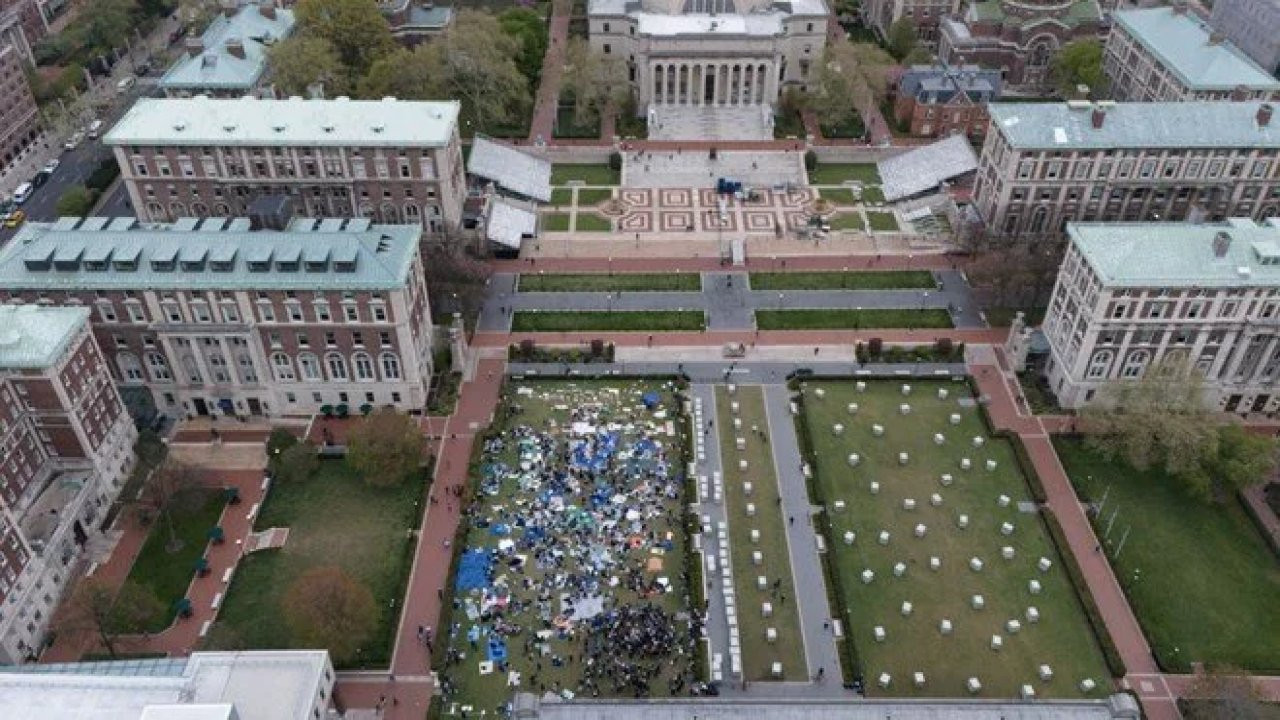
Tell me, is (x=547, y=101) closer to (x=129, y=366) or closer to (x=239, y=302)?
(x=239, y=302)

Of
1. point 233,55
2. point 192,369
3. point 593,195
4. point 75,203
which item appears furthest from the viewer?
point 593,195

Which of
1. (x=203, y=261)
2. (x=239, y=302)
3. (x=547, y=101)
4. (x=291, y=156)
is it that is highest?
(x=203, y=261)

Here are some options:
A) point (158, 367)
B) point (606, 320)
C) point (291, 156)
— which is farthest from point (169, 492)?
point (606, 320)

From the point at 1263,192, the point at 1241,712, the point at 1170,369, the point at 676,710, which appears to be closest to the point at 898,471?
the point at 1170,369

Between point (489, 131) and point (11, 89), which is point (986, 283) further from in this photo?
point (11, 89)

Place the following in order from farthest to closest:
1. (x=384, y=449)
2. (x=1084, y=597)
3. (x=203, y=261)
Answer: (x=203, y=261) < (x=384, y=449) < (x=1084, y=597)

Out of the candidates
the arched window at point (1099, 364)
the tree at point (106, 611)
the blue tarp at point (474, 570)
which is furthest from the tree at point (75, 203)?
the arched window at point (1099, 364)

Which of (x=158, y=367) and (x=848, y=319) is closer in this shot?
(x=158, y=367)
